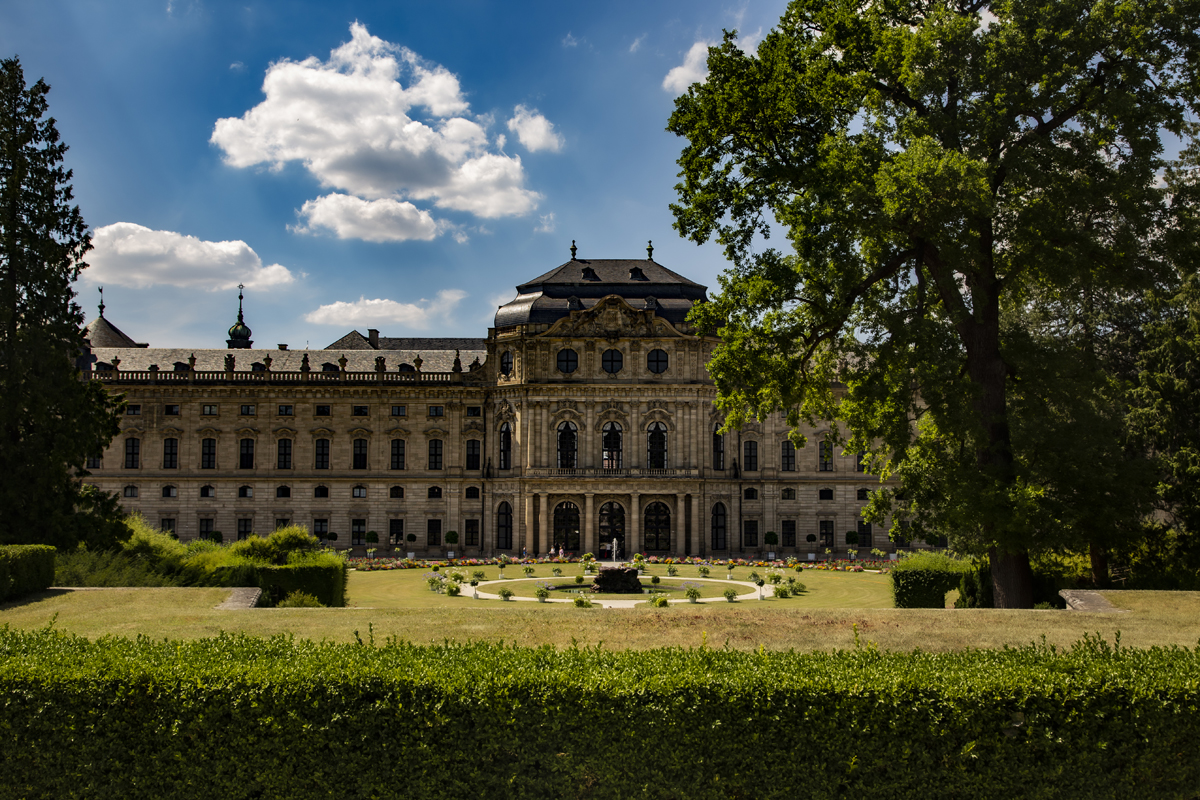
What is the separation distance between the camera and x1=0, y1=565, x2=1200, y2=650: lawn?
12883 mm

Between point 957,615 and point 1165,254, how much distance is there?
9.87m

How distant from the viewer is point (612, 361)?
5459cm

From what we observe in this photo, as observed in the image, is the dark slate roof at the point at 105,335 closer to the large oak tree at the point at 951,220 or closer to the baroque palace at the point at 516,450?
the baroque palace at the point at 516,450

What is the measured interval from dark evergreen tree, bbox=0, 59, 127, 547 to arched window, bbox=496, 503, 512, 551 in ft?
97.4

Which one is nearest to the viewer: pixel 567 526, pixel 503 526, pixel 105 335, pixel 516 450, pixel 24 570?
pixel 24 570

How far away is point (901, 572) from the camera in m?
26.5

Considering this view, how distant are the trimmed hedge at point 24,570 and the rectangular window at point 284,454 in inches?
1529

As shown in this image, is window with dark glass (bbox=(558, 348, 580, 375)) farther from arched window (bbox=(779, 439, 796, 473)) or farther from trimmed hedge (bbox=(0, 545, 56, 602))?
trimmed hedge (bbox=(0, 545, 56, 602))

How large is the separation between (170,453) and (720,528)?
3648cm

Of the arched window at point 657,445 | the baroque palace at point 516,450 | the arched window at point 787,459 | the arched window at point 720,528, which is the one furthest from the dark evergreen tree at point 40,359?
the arched window at point 787,459

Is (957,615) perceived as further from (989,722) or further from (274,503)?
(274,503)

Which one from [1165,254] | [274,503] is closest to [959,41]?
[1165,254]

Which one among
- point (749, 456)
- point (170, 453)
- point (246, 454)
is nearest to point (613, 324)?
point (749, 456)

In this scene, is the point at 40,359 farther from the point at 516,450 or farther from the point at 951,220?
the point at 516,450
